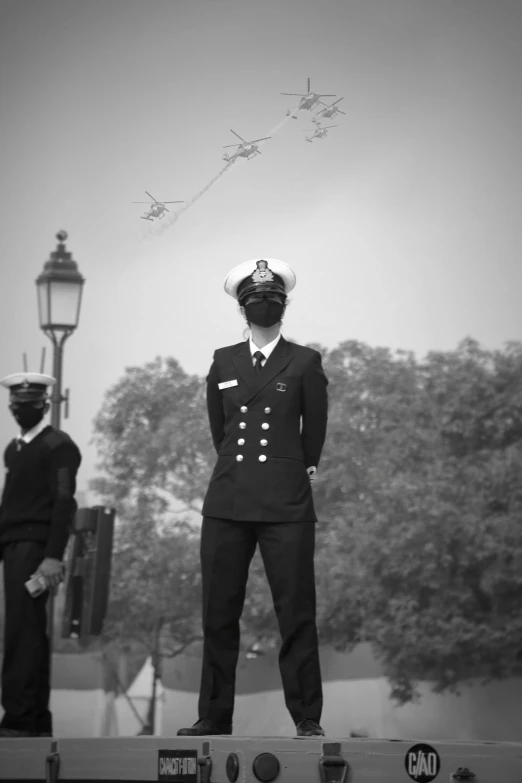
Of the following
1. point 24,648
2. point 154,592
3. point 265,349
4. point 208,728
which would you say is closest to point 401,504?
point 154,592

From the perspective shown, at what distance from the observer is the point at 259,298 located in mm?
5211

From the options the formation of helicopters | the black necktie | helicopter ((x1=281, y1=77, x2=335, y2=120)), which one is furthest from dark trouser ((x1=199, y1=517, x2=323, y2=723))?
helicopter ((x1=281, y1=77, x2=335, y2=120))

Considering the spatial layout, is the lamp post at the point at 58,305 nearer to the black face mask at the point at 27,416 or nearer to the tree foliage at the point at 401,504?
the black face mask at the point at 27,416

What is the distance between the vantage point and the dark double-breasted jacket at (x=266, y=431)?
4980mm

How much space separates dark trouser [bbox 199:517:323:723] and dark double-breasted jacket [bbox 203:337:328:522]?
0.29 ft

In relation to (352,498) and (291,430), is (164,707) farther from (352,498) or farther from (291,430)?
(291,430)

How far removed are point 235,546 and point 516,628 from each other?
58.6 ft

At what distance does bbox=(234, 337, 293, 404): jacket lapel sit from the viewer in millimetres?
5188

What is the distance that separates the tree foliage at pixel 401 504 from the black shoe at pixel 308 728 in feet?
58.1

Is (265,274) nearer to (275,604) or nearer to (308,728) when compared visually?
(275,604)

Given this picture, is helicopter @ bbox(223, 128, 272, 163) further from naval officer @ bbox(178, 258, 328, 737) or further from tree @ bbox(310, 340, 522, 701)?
tree @ bbox(310, 340, 522, 701)

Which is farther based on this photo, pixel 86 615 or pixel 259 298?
pixel 86 615

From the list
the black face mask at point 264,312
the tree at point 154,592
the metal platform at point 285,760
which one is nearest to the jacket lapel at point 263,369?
the black face mask at point 264,312

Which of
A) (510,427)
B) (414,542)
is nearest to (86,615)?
(414,542)
